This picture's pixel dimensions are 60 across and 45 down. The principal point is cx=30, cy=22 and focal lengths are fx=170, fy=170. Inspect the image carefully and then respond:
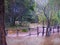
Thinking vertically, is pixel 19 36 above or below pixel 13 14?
below

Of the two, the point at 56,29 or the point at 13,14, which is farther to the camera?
the point at 56,29

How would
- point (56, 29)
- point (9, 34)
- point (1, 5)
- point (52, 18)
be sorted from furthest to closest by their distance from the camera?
point (56, 29) < point (52, 18) < point (9, 34) < point (1, 5)

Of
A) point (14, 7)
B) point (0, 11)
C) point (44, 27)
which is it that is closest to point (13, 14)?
point (14, 7)

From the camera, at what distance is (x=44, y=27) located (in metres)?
8.52

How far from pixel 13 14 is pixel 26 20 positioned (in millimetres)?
761

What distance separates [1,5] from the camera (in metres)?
2.85

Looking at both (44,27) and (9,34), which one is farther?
(44,27)

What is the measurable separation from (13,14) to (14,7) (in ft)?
1.12

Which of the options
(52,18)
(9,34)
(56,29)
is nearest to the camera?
(9,34)

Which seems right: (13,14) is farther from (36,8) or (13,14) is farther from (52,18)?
(52,18)

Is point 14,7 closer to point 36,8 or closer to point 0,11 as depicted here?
point 36,8

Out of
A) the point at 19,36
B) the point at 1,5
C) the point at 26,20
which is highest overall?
the point at 1,5

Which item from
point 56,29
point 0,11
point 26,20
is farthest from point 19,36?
point 0,11

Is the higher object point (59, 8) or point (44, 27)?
point (59, 8)
